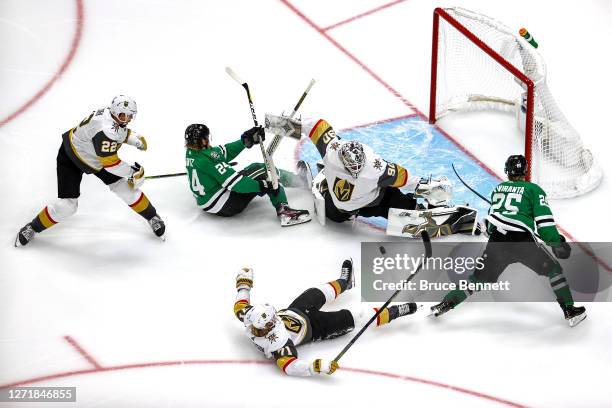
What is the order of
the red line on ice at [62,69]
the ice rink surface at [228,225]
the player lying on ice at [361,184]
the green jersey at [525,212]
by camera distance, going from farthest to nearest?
the red line on ice at [62,69]
the player lying on ice at [361,184]
the green jersey at [525,212]
the ice rink surface at [228,225]

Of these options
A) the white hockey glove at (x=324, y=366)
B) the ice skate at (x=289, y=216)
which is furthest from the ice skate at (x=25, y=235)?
the white hockey glove at (x=324, y=366)

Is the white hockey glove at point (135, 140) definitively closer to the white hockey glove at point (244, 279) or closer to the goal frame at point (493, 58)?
the white hockey glove at point (244, 279)

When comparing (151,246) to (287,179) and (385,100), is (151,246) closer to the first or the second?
(287,179)

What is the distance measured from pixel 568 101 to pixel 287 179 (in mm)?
1868

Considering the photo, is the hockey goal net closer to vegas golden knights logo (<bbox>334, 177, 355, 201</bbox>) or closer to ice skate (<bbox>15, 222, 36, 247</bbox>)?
vegas golden knights logo (<bbox>334, 177, 355, 201</bbox>)

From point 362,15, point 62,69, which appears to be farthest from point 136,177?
point 362,15

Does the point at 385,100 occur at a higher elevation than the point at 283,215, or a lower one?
higher

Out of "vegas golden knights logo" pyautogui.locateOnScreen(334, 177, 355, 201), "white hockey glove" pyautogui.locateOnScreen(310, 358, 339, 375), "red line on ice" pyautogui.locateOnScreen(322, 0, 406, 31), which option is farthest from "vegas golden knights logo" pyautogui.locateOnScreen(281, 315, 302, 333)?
"red line on ice" pyautogui.locateOnScreen(322, 0, 406, 31)

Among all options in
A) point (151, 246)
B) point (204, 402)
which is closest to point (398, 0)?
point (151, 246)

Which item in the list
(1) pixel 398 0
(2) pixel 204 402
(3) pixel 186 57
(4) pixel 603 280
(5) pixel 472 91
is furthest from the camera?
(1) pixel 398 0

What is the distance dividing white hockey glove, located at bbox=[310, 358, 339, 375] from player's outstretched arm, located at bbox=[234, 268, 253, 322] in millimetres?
401

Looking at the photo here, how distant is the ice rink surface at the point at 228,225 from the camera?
5.68m

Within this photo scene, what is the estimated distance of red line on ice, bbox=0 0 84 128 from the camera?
7.40 meters

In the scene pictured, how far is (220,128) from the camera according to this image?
289 inches
